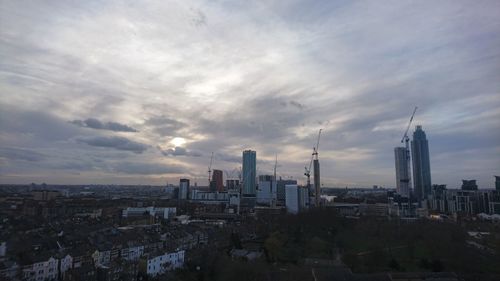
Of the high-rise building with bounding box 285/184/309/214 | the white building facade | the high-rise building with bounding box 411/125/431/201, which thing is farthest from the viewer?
the high-rise building with bounding box 411/125/431/201

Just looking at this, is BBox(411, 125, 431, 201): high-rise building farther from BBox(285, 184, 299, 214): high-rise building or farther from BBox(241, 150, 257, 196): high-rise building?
BBox(241, 150, 257, 196): high-rise building

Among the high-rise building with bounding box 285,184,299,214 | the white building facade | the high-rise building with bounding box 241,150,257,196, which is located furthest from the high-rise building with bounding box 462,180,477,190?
the white building facade

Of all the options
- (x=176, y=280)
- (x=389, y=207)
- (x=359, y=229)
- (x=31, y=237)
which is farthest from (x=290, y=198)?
(x=176, y=280)

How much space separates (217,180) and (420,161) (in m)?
47.4

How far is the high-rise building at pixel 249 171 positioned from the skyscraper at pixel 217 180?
1212cm

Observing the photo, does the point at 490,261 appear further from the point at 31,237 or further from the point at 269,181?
the point at 269,181

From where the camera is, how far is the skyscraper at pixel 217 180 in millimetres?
91250

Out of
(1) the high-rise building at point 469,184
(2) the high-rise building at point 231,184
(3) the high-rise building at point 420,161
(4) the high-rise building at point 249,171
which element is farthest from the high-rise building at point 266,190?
(1) the high-rise building at point 469,184

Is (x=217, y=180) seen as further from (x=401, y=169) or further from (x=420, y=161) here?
(x=420, y=161)

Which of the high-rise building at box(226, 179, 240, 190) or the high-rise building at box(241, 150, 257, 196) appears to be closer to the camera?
the high-rise building at box(241, 150, 257, 196)

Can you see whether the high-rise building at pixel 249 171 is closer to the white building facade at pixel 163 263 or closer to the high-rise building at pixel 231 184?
the high-rise building at pixel 231 184

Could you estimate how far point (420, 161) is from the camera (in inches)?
3009

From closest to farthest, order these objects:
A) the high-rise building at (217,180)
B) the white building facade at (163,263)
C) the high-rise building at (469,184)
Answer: the white building facade at (163,263)
the high-rise building at (469,184)
the high-rise building at (217,180)

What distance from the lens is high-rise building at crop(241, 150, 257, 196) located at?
80.3m
